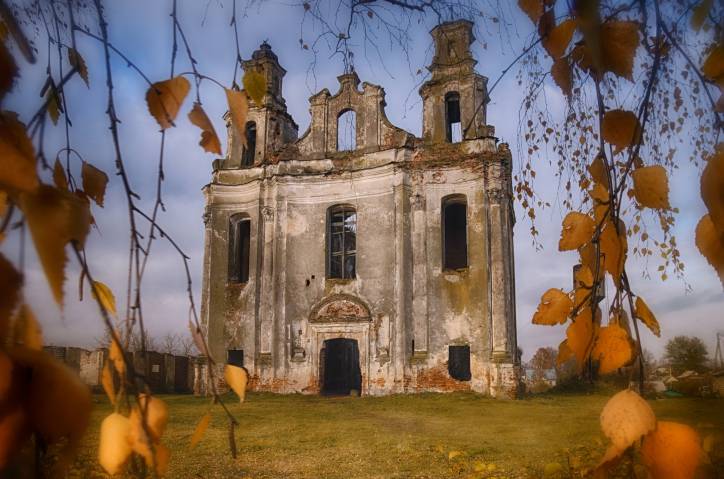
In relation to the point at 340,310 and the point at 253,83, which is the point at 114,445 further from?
the point at 340,310

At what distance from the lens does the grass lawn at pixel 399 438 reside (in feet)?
19.4

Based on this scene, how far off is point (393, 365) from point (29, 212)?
15.1 m

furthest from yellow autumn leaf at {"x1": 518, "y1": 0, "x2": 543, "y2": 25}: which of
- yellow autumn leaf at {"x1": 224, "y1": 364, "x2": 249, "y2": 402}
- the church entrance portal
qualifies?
the church entrance portal

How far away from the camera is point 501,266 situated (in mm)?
15180

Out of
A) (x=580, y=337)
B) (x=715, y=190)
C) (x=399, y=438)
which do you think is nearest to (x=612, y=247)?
(x=580, y=337)

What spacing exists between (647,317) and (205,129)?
1.12 metres

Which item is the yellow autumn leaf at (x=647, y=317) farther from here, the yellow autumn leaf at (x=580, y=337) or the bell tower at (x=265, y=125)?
the bell tower at (x=265, y=125)

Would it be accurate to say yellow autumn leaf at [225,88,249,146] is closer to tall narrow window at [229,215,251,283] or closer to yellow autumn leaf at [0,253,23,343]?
yellow autumn leaf at [0,253,23,343]

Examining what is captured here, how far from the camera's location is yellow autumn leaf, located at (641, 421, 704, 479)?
0.95m

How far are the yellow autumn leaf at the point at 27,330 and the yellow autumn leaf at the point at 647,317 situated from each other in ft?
3.66

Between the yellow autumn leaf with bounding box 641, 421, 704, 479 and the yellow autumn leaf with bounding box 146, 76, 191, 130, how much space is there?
1119mm

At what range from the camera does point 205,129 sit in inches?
55.1

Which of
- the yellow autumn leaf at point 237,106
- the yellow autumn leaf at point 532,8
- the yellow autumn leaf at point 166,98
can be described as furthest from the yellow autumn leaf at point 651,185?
the yellow autumn leaf at point 166,98

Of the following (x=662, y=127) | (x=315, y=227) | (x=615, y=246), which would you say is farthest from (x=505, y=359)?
(x=615, y=246)
